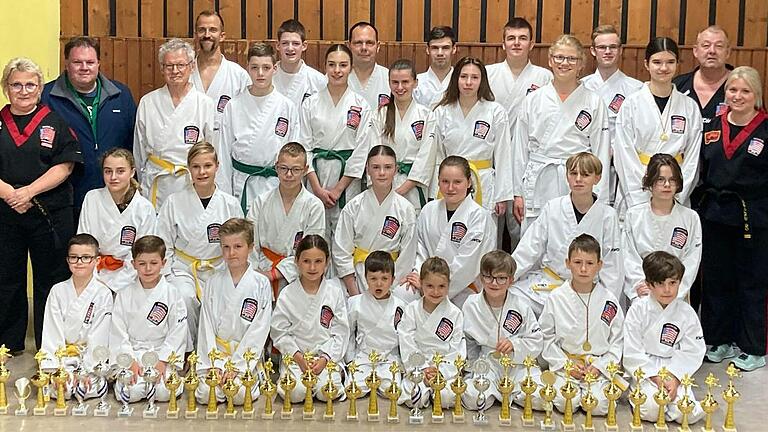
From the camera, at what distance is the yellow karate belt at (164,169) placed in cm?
575

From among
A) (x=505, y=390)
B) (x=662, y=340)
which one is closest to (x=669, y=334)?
(x=662, y=340)

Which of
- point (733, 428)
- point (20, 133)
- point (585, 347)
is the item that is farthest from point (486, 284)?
point (20, 133)

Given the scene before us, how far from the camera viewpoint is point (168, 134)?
5.75 metres

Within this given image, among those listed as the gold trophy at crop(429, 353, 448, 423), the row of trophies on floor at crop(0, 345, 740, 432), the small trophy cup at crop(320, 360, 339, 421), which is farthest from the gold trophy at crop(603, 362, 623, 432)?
the small trophy cup at crop(320, 360, 339, 421)

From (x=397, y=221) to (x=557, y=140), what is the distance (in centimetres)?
110

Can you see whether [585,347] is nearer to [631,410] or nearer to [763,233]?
[631,410]

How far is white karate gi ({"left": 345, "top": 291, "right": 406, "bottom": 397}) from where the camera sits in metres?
5.00

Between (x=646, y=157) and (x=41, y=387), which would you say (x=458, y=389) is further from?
(x=646, y=157)

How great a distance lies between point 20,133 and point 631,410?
11.8 ft

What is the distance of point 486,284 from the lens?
195 inches

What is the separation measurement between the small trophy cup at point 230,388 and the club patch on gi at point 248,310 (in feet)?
1.16

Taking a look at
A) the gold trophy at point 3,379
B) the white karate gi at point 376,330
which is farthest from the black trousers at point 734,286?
the gold trophy at point 3,379

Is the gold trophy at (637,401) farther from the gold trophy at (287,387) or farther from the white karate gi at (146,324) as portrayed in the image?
the white karate gi at (146,324)

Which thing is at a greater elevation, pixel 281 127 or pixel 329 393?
pixel 281 127
